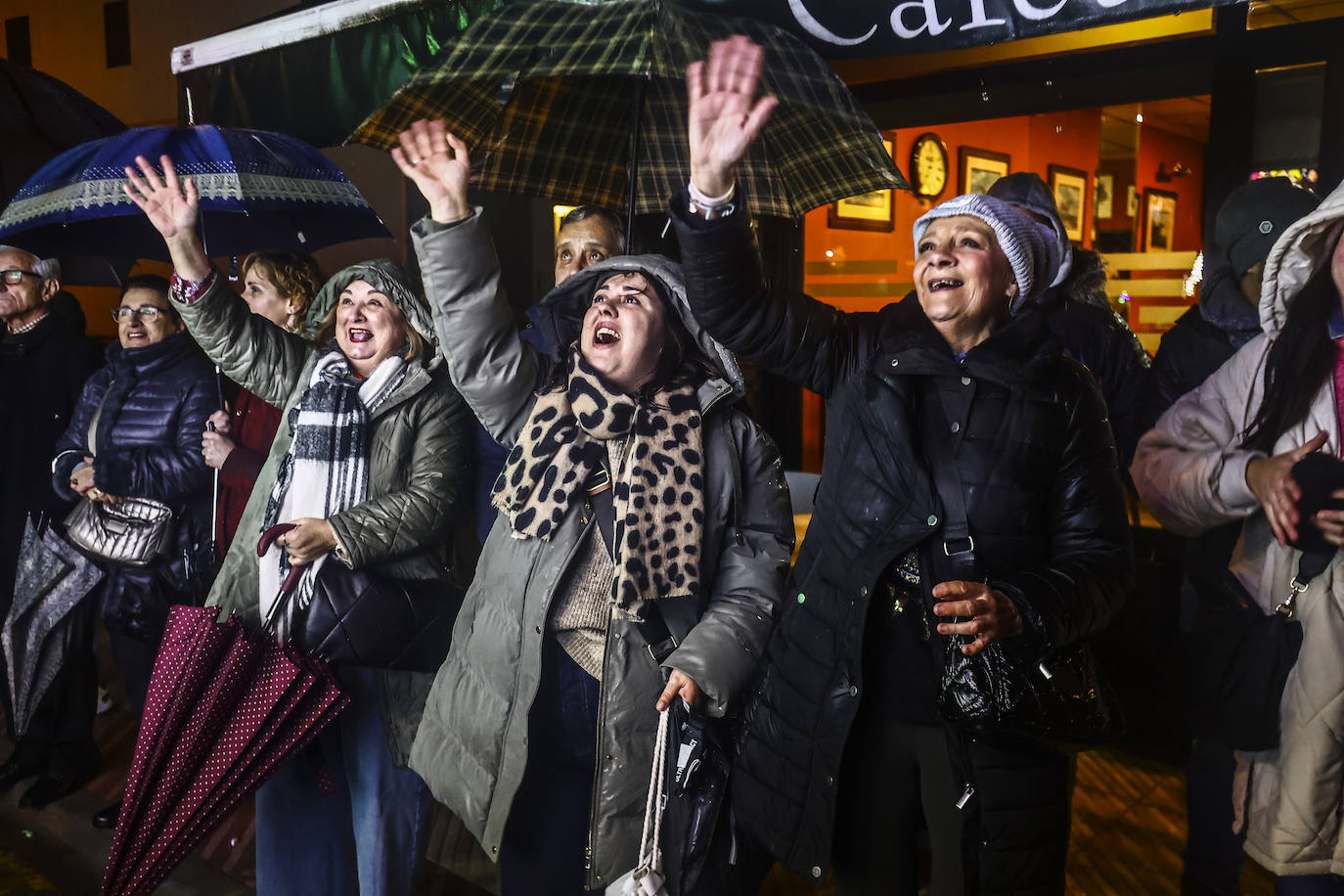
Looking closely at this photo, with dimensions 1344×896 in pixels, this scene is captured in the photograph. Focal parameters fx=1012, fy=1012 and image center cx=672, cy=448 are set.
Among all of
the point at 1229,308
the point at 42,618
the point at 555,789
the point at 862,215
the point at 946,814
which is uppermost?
the point at 862,215

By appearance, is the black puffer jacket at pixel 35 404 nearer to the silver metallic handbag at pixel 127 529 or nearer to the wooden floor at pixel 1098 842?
A: the silver metallic handbag at pixel 127 529

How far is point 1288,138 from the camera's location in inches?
154

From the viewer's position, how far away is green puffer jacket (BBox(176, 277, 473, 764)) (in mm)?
2826

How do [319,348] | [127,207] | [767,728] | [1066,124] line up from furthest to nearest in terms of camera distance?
[1066,124] → [319,348] → [127,207] → [767,728]

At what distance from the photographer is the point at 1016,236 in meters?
2.12

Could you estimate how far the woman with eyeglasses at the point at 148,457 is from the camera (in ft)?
12.5

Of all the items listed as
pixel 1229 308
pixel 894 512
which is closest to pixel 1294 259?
pixel 1229 308

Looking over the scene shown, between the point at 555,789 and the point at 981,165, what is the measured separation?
3725 millimetres

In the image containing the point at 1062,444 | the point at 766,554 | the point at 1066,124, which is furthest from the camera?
the point at 1066,124

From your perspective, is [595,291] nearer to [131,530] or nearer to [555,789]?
[555,789]

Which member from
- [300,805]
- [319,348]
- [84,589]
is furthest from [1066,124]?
[84,589]

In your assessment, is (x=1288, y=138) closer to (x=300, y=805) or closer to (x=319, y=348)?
(x=319, y=348)

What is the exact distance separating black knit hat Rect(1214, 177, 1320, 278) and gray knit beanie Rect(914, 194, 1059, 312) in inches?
42.8

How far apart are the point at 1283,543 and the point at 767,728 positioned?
1.19 metres
